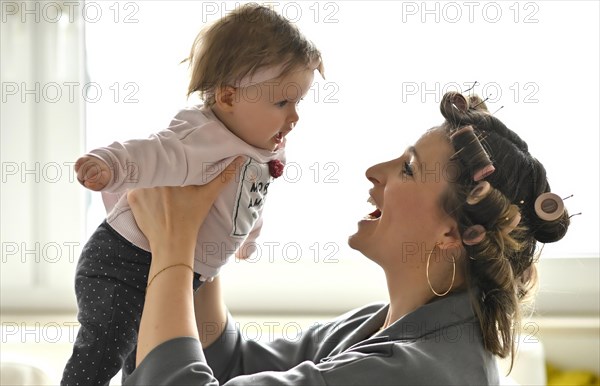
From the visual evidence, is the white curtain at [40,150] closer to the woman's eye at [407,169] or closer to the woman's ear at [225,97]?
the woman's ear at [225,97]

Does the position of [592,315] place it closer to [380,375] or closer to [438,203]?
[438,203]

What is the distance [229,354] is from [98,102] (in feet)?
Result: 3.55

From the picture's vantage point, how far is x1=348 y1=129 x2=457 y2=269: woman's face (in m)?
1.69

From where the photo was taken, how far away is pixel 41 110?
2609mm

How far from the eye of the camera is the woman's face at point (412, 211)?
169 centimetres

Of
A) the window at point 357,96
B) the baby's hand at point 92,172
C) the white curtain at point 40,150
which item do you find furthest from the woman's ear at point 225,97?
the white curtain at point 40,150

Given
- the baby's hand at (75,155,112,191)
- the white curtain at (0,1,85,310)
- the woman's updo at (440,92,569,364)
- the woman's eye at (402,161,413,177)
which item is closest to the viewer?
the baby's hand at (75,155,112,191)

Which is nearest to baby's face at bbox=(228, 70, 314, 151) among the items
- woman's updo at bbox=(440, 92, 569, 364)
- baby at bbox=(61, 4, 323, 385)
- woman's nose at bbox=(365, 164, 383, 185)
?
baby at bbox=(61, 4, 323, 385)

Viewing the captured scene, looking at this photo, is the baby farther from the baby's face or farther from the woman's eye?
the woman's eye

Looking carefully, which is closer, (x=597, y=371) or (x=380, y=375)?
(x=380, y=375)

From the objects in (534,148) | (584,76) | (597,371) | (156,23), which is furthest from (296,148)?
(597,371)

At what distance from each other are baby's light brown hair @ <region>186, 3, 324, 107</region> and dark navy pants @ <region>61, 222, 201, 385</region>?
0.35 meters

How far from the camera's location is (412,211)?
5.59ft

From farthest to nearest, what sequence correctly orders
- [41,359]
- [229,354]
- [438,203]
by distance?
1. [41,359]
2. [229,354]
3. [438,203]
